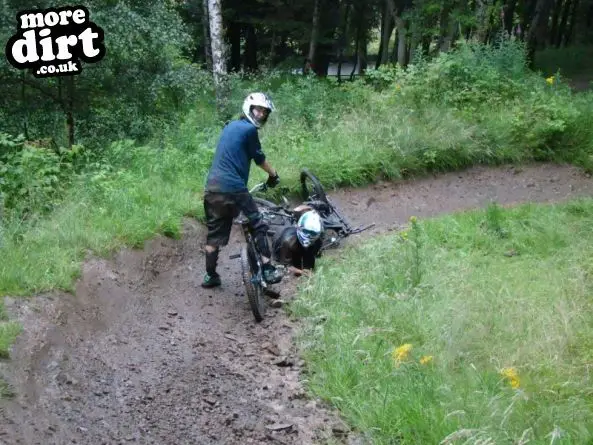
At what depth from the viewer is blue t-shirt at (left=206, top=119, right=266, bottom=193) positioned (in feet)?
22.7

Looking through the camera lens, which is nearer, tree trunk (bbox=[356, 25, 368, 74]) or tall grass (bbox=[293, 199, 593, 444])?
tall grass (bbox=[293, 199, 593, 444])

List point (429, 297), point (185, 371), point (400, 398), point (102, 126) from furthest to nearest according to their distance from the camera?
point (102, 126), point (429, 297), point (185, 371), point (400, 398)

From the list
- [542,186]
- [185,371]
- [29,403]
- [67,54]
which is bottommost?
[542,186]

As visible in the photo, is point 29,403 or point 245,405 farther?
point 245,405

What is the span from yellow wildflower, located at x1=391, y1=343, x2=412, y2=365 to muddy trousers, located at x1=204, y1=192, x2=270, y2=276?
2.42 meters

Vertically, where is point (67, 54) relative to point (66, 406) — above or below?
above

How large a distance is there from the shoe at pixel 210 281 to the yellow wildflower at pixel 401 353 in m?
2.99

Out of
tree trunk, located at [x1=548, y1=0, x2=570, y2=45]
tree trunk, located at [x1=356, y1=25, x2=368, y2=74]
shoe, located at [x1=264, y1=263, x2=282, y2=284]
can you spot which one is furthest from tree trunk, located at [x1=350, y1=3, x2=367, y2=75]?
shoe, located at [x1=264, y1=263, x2=282, y2=284]

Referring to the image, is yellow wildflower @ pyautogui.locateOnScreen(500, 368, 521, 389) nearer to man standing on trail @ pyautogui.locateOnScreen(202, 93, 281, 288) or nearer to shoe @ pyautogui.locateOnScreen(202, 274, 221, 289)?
man standing on trail @ pyautogui.locateOnScreen(202, 93, 281, 288)

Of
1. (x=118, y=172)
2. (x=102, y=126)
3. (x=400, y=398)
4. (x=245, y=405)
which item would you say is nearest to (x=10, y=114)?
(x=102, y=126)

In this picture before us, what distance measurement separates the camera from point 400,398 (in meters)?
4.65

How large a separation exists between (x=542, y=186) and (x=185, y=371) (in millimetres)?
8925

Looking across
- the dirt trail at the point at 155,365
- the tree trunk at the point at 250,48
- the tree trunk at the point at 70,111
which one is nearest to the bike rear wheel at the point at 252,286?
the dirt trail at the point at 155,365

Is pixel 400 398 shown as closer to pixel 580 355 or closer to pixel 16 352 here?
pixel 580 355
